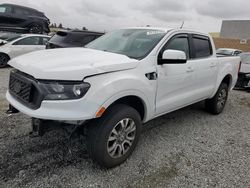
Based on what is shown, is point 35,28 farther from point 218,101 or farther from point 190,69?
point 190,69

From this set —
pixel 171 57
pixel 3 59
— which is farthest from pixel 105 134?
pixel 3 59

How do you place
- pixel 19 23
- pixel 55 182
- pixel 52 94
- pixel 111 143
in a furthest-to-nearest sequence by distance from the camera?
pixel 19 23 < pixel 111 143 < pixel 55 182 < pixel 52 94

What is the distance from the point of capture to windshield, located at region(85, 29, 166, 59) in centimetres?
329

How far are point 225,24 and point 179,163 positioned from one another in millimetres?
42603

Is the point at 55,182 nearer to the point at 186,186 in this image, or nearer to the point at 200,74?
the point at 186,186

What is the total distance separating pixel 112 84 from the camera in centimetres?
255

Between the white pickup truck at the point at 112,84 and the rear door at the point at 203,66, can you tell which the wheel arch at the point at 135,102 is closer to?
the white pickup truck at the point at 112,84

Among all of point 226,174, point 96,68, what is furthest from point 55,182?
point 226,174

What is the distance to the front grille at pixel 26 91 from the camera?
2.41 meters

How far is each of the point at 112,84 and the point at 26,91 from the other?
97 cm

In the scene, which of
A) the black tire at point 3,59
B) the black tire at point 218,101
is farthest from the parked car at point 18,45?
the black tire at point 218,101

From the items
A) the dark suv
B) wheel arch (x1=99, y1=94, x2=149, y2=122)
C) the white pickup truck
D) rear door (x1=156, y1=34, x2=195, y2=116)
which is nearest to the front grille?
the white pickup truck

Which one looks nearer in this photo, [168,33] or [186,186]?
[186,186]

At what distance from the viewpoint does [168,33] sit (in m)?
3.56
